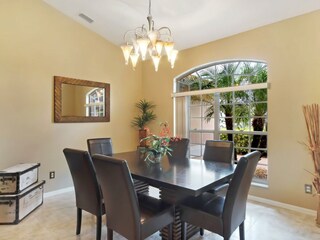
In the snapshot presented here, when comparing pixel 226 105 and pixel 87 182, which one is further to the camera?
pixel 226 105

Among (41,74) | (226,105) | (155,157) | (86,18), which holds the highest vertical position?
(86,18)

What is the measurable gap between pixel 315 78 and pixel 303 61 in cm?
29

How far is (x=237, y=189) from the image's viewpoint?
1.83 m

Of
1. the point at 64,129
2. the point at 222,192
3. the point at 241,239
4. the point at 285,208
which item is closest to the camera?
the point at 241,239

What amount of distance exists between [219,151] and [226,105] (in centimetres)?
136

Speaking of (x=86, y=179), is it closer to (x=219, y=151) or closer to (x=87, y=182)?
(x=87, y=182)

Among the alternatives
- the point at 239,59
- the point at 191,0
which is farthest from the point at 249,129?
the point at 191,0

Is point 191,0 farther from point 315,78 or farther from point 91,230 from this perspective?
point 91,230

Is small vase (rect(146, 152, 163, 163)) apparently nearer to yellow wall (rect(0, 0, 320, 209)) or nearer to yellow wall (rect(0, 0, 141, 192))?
yellow wall (rect(0, 0, 320, 209))

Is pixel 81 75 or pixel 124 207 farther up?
pixel 81 75

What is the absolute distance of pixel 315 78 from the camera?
3.04 m

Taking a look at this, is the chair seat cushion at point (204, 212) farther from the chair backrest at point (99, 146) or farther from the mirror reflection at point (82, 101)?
the mirror reflection at point (82, 101)

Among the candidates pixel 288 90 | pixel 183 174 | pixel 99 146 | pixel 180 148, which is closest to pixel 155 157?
pixel 183 174

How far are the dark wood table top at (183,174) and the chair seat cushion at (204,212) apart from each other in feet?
0.79
